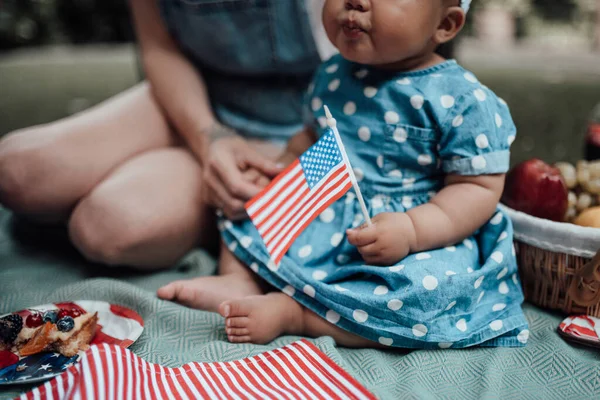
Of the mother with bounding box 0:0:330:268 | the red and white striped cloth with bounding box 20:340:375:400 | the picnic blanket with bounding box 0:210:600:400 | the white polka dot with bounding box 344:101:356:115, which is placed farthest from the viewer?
Result: the mother with bounding box 0:0:330:268

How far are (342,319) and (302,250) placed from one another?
0.52 feet

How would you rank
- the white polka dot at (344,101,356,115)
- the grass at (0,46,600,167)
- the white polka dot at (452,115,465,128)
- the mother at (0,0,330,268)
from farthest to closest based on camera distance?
the grass at (0,46,600,167), the mother at (0,0,330,268), the white polka dot at (344,101,356,115), the white polka dot at (452,115,465,128)

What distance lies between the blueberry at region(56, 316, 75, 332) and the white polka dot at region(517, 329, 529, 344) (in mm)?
737

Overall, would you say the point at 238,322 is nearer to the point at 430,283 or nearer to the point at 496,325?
the point at 430,283

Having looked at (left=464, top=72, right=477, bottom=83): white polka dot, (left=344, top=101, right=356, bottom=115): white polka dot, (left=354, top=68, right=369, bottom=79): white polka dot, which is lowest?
(left=344, top=101, right=356, bottom=115): white polka dot

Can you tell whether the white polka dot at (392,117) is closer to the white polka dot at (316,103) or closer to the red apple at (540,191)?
the white polka dot at (316,103)

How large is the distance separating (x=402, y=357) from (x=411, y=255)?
0.55 ft

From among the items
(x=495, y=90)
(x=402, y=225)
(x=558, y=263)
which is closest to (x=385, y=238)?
(x=402, y=225)

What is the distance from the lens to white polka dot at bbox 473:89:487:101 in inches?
36.6

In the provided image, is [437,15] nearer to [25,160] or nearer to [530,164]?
[530,164]

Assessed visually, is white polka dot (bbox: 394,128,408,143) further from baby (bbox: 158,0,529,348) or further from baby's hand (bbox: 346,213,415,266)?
baby's hand (bbox: 346,213,415,266)

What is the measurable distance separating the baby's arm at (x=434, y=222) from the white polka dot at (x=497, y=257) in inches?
2.2

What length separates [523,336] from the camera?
3.08 feet

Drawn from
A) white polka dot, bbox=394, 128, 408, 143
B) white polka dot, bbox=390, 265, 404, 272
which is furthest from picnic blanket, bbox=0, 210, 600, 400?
white polka dot, bbox=394, 128, 408, 143
